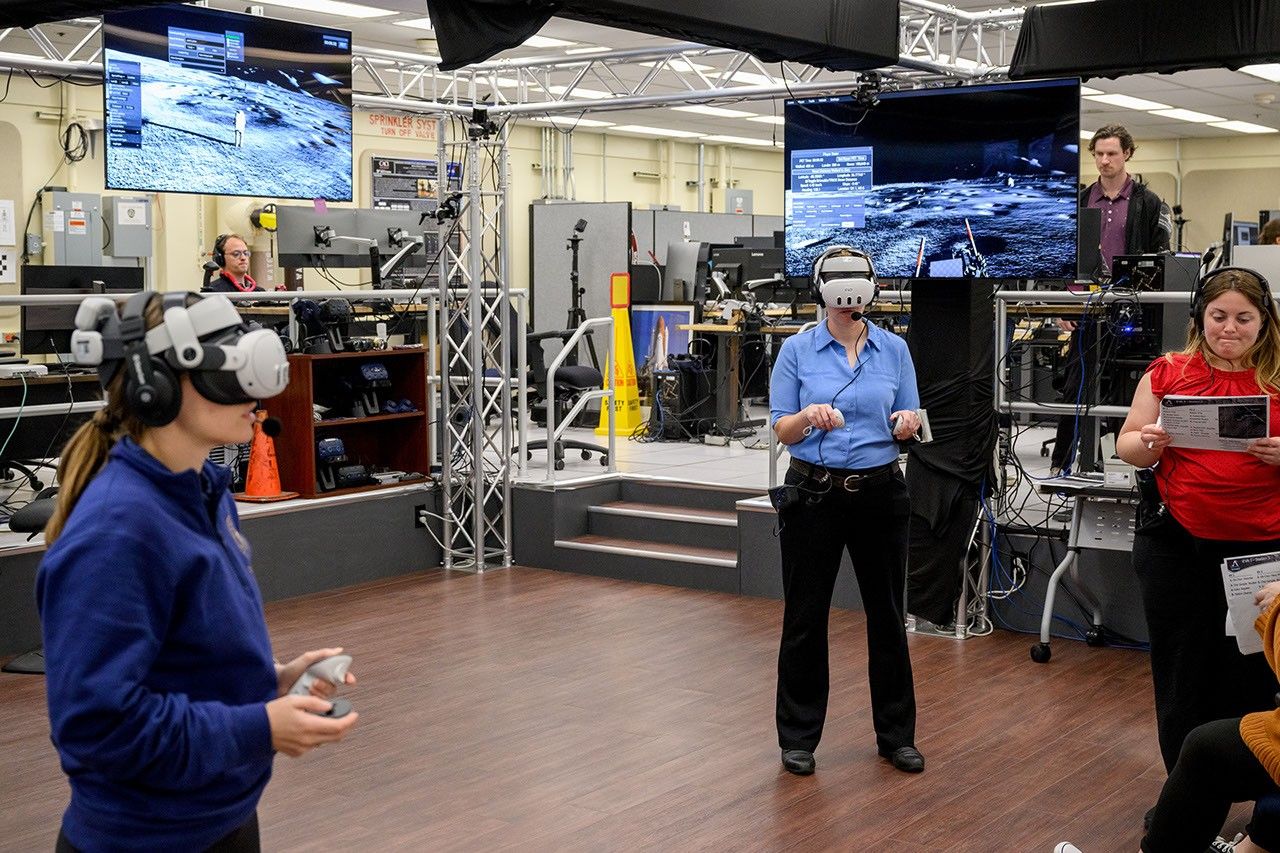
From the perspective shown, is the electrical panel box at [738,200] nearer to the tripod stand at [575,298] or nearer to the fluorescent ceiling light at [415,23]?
the tripod stand at [575,298]

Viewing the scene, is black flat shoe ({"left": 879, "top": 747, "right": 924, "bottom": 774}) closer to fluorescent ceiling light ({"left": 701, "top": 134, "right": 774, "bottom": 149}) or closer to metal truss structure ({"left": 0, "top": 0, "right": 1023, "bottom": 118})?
metal truss structure ({"left": 0, "top": 0, "right": 1023, "bottom": 118})

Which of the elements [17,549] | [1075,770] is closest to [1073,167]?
[1075,770]

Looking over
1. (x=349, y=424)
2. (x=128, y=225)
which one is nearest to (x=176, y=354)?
(x=349, y=424)

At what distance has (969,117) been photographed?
19.4ft

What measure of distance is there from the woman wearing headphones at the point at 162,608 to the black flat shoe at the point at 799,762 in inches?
108

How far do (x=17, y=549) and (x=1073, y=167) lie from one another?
4657 mm

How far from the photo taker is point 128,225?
1205 cm

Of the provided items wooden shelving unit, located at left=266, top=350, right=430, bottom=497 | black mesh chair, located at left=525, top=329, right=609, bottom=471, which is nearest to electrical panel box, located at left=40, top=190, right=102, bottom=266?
black mesh chair, located at left=525, top=329, right=609, bottom=471

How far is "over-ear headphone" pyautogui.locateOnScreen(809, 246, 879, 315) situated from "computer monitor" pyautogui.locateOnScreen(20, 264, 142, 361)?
4.03m

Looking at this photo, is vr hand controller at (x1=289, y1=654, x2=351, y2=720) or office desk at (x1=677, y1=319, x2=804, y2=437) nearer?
vr hand controller at (x1=289, y1=654, x2=351, y2=720)

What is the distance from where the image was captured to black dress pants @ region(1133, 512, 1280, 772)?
3.57 metres

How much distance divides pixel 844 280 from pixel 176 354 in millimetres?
2778

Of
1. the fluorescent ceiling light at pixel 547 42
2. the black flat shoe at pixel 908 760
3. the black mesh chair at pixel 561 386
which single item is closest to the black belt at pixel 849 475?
the black flat shoe at pixel 908 760

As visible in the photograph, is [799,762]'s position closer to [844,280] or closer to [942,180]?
[844,280]
